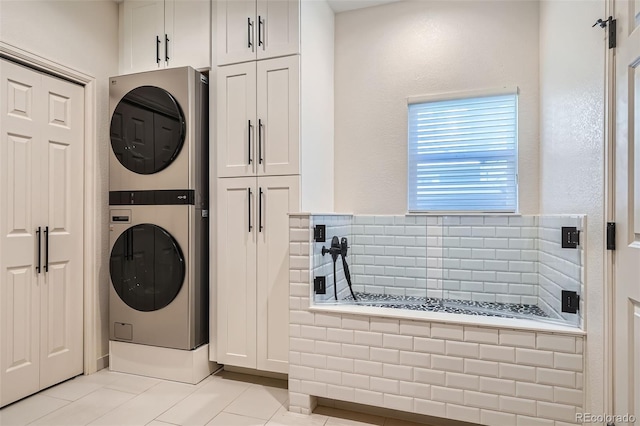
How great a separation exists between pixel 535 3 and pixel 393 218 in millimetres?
1753

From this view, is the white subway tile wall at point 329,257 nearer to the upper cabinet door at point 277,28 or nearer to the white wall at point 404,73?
the white wall at point 404,73

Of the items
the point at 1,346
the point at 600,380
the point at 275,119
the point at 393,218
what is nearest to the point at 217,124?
the point at 275,119

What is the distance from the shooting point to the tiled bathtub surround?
2225 millimetres

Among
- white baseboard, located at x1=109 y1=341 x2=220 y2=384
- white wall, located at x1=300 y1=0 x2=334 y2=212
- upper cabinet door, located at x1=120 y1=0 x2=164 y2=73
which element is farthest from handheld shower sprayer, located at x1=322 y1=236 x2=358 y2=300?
upper cabinet door, located at x1=120 y1=0 x2=164 y2=73

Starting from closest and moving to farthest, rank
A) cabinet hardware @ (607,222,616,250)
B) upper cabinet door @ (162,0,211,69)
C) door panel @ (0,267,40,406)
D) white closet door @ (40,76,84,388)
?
1. cabinet hardware @ (607,222,616,250)
2. door panel @ (0,267,40,406)
3. white closet door @ (40,76,84,388)
4. upper cabinet door @ (162,0,211,69)

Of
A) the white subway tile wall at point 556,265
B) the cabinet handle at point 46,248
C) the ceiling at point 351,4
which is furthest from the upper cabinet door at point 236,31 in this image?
the white subway tile wall at point 556,265

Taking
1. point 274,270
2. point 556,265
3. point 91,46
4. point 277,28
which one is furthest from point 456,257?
point 91,46

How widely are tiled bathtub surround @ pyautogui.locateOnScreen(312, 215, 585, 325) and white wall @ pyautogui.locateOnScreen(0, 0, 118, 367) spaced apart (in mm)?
1779

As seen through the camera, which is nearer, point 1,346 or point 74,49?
point 1,346

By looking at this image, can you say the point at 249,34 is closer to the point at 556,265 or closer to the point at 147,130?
the point at 147,130

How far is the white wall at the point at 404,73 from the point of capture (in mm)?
2348

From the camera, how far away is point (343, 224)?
253 cm

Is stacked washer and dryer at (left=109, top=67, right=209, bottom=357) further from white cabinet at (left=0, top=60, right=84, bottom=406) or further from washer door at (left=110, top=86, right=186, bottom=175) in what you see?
white cabinet at (left=0, top=60, right=84, bottom=406)

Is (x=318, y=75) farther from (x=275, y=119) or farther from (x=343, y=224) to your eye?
(x=343, y=224)
